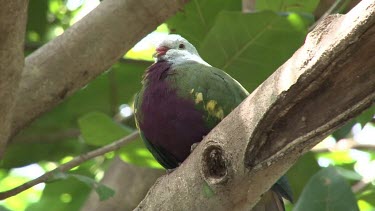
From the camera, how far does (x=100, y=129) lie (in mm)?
2652

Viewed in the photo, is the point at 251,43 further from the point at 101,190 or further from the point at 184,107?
the point at 101,190

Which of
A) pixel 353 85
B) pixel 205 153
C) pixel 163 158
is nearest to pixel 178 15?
→ pixel 163 158

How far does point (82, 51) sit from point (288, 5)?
902mm

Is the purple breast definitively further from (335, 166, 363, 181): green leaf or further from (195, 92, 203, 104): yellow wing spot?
(335, 166, 363, 181): green leaf

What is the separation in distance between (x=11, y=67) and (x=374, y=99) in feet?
3.03

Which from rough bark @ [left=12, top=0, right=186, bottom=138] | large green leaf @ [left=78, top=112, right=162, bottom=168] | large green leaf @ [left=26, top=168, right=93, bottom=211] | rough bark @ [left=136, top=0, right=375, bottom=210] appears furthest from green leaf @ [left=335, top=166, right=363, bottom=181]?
rough bark @ [left=136, top=0, right=375, bottom=210]

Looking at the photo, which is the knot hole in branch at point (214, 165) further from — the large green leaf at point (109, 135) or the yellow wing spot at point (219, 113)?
the large green leaf at point (109, 135)

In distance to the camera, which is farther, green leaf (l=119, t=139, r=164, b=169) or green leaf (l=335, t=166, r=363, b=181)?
green leaf (l=335, t=166, r=363, b=181)

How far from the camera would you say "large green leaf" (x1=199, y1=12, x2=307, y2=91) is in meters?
2.59

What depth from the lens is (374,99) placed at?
4.59 ft

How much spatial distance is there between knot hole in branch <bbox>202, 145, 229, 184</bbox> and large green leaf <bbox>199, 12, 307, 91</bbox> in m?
1.05

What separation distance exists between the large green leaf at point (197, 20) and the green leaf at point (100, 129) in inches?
18.3

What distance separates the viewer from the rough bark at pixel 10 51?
1800 millimetres

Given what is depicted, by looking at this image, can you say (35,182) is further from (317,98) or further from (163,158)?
(317,98)
